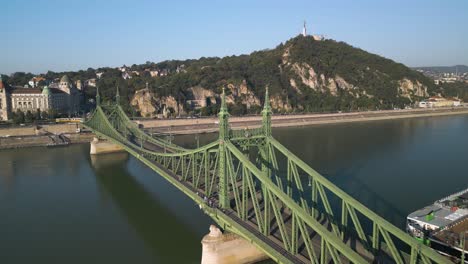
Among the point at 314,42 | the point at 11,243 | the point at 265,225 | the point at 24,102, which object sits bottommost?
the point at 11,243

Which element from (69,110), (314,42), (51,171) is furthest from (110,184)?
(314,42)

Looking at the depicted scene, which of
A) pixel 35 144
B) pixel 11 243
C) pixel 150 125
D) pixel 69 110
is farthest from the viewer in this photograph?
pixel 69 110

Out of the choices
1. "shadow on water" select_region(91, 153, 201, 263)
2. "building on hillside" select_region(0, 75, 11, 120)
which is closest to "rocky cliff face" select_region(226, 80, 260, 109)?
"building on hillside" select_region(0, 75, 11, 120)

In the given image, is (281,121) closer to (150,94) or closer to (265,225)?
(150,94)

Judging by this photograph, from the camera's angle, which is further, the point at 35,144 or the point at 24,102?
the point at 24,102

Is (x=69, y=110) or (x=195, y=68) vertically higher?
(x=195, y=68)

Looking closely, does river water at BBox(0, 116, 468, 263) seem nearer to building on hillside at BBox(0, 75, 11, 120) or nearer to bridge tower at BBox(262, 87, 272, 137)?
bridge tower at BBox(262, 87, 272, 137)

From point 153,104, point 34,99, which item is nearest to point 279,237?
point 153,104
